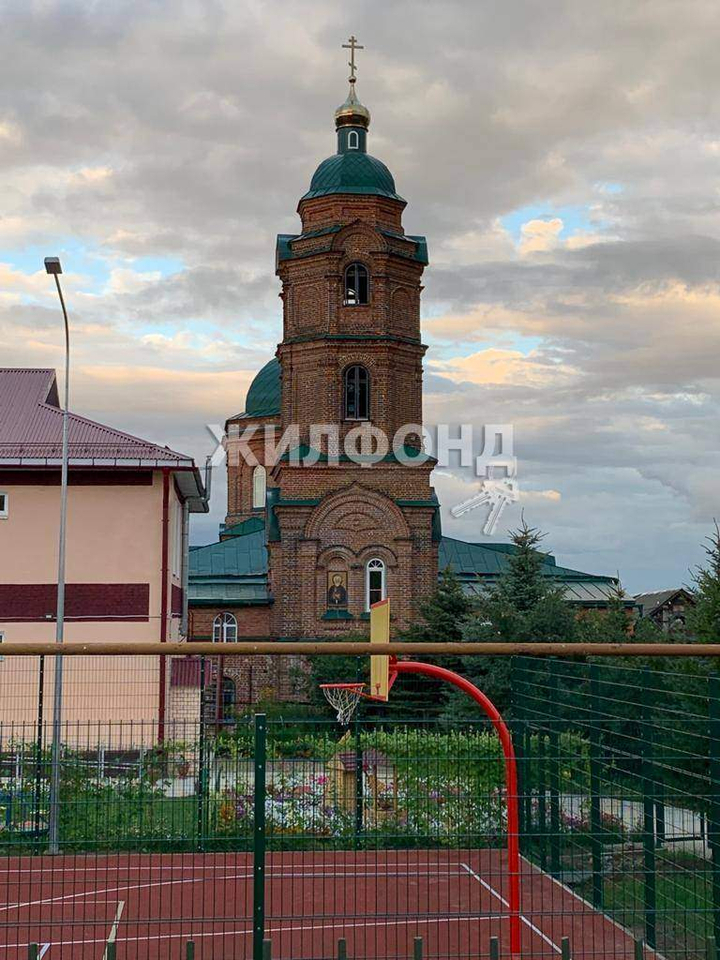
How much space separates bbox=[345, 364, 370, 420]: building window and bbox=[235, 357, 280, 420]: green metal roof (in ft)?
70.1

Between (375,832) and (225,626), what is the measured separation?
30998 millimetres

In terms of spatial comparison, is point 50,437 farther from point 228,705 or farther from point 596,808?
point 596,808

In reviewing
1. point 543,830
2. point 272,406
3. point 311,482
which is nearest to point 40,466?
point 311,482

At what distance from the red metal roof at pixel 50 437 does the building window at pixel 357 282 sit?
12257mm

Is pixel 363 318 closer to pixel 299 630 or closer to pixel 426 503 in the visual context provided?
pixel 426 503

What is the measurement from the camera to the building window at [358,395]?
120 feet

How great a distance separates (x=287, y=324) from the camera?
1481 inches

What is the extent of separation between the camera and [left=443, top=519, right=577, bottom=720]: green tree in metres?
22.5

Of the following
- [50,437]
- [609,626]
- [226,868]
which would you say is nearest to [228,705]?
[226,868]

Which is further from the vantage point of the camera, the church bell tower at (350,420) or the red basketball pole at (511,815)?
the church bell tower at (350,420)

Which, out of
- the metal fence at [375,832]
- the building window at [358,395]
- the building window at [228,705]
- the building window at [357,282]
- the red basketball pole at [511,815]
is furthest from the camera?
the building window at [357,282]

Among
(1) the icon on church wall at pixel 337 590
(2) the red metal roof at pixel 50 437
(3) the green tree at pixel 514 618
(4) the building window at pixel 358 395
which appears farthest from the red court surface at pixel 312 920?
(4) the building window at pixel 358 395

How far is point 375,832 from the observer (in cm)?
805

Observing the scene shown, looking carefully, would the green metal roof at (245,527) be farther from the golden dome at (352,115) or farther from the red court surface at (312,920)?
the red court surface at (312,920)
